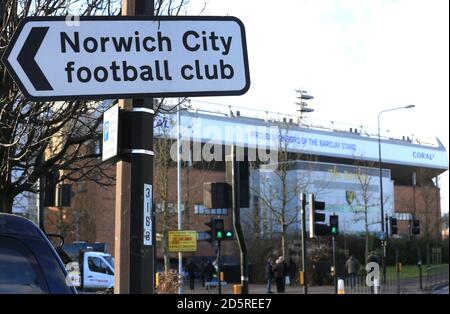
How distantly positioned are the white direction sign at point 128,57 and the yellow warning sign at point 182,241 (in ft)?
71.0

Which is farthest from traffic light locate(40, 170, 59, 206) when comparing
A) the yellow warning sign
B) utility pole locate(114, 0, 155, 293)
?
the yellow warning sign

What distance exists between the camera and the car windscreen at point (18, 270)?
327 centimetres

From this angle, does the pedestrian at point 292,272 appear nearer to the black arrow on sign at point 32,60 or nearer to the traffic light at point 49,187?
the traffic light at point 49,187

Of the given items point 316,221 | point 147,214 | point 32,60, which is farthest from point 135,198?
point 316,221

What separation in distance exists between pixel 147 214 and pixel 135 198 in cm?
14

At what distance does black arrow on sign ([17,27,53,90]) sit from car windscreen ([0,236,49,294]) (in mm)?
1177

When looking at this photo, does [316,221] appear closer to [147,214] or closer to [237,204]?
[237,204]

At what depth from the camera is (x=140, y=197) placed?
4.19m

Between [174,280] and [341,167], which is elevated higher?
[341,167]

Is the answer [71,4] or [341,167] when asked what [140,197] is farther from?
[341,167]

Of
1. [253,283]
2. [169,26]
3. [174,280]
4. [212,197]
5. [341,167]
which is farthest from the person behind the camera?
[341,167]

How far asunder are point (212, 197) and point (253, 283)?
2848cm

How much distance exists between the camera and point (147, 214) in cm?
421
